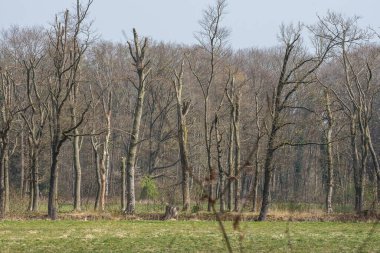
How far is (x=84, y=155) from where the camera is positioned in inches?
2144

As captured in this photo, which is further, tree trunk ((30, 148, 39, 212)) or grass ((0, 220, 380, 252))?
tree trunk ((30, 148, 39, 212))

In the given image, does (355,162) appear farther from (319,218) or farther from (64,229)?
(64,229)

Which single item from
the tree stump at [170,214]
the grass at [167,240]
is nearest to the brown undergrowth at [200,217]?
the tree stump at [170,214]

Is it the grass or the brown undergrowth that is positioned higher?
the brown undergrowth

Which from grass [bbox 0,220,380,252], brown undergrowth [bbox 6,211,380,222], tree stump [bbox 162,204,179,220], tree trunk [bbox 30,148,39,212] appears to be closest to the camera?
grass [bbox 0,220,380,252]

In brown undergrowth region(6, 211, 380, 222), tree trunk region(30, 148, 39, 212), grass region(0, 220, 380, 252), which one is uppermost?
tree trunk region(30, 148, 39, 212)

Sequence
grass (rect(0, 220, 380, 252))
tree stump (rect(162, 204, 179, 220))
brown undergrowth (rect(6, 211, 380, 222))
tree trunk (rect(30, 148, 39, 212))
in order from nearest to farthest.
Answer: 1. grass (rect(0, 220, 380, 252))
2. brown undergrowth (rect(6, 211, 380, 222))
3. tree stump (rect(162, 204, 179, 220))
4. tree trunk (rect(30, 148, 39, 212))

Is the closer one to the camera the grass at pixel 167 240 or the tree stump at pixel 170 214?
the grass at pixel 167 240

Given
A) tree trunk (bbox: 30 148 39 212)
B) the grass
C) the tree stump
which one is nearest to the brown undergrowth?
the tree stump

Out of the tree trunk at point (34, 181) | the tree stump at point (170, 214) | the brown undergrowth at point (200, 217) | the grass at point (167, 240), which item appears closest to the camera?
the grass at point (167, 240)

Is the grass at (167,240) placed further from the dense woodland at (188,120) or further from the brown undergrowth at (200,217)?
the dense woodland at (188,120)

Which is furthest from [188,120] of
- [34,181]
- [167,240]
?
[167,240]

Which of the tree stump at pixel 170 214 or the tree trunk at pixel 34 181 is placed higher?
the tree trunk at pixel 34 181

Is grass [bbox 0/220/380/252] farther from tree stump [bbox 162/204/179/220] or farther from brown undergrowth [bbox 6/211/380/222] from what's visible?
tree stump [bbox 162/204/179/220]
